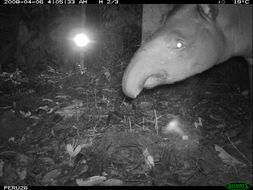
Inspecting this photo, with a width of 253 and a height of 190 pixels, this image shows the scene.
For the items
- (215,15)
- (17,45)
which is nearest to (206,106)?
(215,15)

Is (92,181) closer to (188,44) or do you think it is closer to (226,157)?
(226,157)

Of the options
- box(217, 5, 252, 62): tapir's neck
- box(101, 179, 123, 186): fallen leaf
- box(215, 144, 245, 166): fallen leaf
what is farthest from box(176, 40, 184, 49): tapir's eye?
box(101, 179, 123, 186): fallen leaf

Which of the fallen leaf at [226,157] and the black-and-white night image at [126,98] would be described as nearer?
the black-and-white night image at [126,98]

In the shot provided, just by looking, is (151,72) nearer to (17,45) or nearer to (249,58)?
(249,58)

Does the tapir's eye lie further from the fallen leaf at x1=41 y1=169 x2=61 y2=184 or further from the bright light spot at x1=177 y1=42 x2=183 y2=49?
the fallen leaf at x1=41 y1=169 x2=61 y2=184

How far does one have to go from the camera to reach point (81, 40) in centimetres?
709

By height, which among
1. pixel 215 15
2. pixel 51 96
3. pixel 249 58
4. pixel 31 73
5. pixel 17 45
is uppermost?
pixel 17 45

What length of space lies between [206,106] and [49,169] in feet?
10.8

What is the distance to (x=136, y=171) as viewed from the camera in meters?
3.16

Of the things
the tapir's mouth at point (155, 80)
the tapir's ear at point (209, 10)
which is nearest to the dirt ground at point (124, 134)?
the tapir's mouth at point (155, 80)

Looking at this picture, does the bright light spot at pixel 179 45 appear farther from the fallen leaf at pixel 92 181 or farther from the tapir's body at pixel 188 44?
the fallen leaf at pixel 92 181

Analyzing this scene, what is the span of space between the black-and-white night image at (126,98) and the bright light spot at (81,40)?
5 centimetres

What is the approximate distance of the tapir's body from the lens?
2.78 metres

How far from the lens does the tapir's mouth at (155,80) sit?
2923 millimetres
